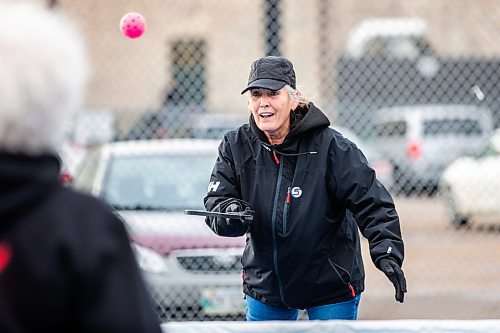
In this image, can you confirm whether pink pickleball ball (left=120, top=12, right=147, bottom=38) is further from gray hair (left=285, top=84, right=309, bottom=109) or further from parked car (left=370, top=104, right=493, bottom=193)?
parked car (left=370, top=104, right=493, bottom=193)

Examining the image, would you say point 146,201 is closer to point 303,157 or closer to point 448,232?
point 303,157

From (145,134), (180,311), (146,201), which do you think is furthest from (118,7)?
(180,311)

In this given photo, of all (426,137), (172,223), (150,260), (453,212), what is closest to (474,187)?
(453,212)

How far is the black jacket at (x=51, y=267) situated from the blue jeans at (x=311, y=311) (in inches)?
102

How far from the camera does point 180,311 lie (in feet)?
22.1

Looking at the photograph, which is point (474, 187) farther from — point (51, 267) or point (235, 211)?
point (51, 267)

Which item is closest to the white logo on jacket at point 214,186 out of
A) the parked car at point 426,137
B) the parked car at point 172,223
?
the parked car at point 172,223

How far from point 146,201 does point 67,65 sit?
5.63m

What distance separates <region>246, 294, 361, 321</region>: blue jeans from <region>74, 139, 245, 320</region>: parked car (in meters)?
2.18

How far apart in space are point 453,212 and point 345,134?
64.4 inches

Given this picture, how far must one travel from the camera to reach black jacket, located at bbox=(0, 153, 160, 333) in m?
1.83

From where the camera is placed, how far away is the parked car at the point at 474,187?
35.4 feet

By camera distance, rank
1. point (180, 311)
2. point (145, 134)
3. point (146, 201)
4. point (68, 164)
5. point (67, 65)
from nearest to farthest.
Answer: point (67, 65) → point (180, 311) → point (146, 201) → point (68, 164) → point (145, 134)

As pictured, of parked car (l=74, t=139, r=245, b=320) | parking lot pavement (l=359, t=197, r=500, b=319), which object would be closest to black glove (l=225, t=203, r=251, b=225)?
parked car (l=74, t=139, r=245, b=320)
